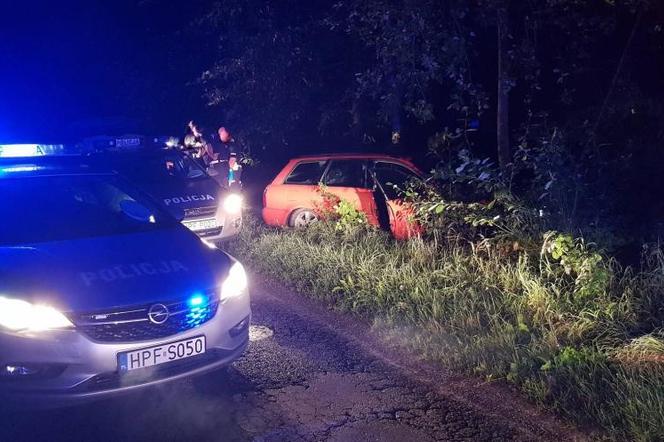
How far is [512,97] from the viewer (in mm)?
10281

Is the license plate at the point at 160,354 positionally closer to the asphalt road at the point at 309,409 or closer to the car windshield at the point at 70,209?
the asphalt road at the point at 309,409

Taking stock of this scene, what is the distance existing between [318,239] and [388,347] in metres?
3.18

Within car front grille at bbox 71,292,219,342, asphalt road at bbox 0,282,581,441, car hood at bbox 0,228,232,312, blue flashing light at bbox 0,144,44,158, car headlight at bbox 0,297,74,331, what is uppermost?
blue flashing light at bbox 0,144,44,158

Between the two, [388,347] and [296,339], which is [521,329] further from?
[296,339]

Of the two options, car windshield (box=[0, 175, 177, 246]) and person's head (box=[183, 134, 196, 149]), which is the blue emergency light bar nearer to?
car windshield (box=[0, 175, 177, 246])

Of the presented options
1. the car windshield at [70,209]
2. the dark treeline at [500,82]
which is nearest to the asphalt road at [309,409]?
the car windshield at [70,209]

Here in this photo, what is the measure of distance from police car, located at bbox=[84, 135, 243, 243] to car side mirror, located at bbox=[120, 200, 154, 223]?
6.54 feet

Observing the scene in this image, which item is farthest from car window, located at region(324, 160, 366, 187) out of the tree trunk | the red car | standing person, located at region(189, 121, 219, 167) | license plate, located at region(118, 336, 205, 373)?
license plate, located at region(118, 336, 205, 373)

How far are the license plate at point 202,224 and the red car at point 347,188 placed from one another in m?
1.54

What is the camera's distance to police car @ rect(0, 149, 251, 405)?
3.25 meters

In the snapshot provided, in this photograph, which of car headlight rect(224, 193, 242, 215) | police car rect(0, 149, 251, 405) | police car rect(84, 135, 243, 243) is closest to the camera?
police car rect(0, 149, 251, 405)

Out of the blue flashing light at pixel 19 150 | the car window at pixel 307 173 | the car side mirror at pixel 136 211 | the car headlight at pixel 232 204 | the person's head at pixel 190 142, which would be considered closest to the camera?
the car side mirror at pixel 136 211

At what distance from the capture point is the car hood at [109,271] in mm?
3393

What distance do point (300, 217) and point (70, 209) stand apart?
15.9 ft
